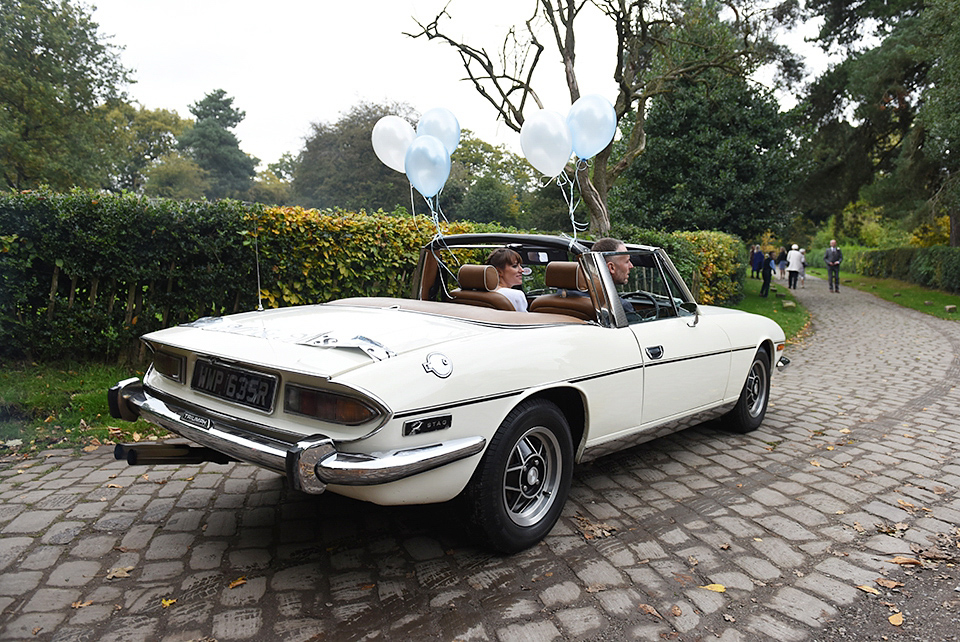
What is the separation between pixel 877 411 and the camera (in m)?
5.95

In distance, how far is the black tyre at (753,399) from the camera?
4.97m

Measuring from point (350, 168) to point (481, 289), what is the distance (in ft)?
123

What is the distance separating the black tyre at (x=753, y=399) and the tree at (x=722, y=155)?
15.1 meters

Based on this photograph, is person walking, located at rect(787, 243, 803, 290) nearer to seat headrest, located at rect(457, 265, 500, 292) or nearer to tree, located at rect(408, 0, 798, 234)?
tree, located at rect(408, 0, 798, 234)

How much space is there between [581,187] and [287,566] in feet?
40.4

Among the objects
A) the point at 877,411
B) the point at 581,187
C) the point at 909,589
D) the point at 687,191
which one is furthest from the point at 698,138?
the point at 909,589

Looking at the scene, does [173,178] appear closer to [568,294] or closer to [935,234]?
[935,234]

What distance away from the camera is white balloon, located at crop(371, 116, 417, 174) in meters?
6.55

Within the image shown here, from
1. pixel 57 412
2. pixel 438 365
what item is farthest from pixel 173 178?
pixel 438 365

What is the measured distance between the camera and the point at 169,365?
120 inches

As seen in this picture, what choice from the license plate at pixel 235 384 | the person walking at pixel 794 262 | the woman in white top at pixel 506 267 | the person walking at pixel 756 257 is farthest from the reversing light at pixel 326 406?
the person walking at pixel 794 262

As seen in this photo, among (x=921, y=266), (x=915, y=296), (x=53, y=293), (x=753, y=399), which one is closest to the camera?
(x=753, y=399)

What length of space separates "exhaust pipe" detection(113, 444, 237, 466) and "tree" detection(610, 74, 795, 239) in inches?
737

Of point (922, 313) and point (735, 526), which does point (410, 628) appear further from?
point (922, 313)
